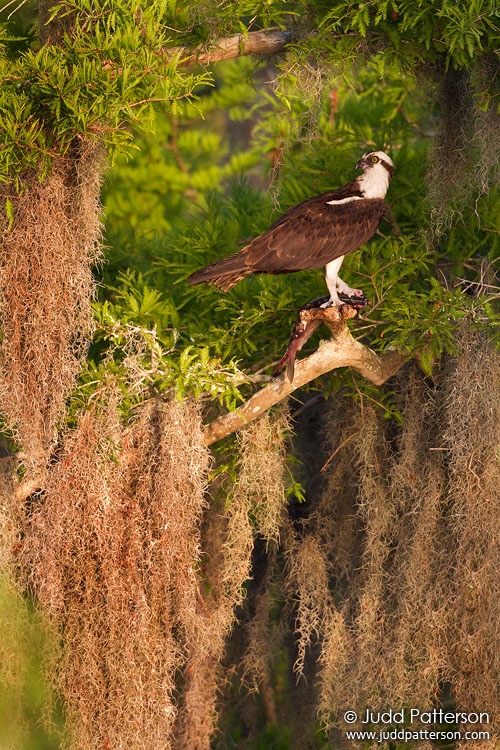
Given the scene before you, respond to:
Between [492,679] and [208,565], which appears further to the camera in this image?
[208,565]

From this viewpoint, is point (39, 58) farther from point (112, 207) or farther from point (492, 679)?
point (112, 207)

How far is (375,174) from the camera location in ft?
16.6

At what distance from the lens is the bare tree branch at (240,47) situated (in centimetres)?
487

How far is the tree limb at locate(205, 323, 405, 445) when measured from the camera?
4.76 meters

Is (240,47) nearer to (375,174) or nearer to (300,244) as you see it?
(375,174)

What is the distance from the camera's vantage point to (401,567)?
5.15m

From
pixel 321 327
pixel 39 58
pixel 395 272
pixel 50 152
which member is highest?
pixel 39 58

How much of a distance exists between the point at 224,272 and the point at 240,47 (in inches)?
41.9

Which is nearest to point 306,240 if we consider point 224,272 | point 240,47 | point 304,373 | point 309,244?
point 309,244

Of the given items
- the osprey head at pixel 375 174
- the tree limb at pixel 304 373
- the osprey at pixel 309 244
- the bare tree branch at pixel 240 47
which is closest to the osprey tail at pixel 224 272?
the osprey at pixel 309 244

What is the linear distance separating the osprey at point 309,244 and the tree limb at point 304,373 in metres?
0.22

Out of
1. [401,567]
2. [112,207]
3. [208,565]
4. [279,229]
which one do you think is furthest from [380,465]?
[112,207]

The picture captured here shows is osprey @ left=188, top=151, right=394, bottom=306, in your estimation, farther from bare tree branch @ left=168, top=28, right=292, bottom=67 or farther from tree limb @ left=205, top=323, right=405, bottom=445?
bare tree branch @ left=168, top=28, right=292, bottom=67

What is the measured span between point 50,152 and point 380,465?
2.19 meters
